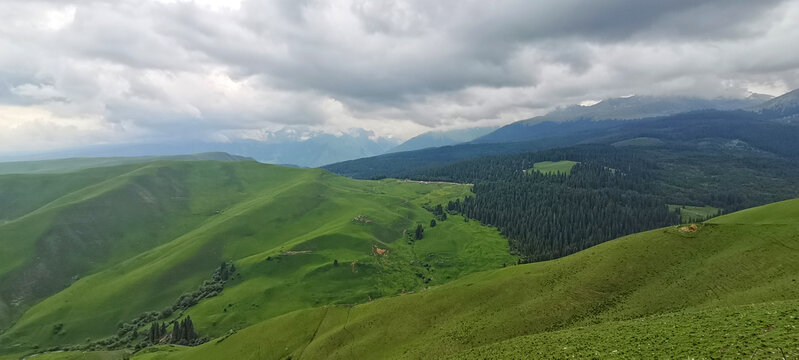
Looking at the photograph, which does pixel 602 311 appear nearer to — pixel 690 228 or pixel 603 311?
pixel 603 311

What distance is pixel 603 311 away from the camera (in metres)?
66.7

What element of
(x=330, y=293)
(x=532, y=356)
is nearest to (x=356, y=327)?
(x=532, y=356)

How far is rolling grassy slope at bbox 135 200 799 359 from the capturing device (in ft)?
147

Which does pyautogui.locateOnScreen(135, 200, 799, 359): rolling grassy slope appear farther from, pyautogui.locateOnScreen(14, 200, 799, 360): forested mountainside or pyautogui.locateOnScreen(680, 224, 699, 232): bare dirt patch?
pyautogui.locateOnScreen(680, 224, 699, 232): bare dirt patch

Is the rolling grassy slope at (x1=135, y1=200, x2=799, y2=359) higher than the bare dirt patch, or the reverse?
the bare dirt patch

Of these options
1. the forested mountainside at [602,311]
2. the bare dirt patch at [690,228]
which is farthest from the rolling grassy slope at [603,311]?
the bare dirt patch at [690,228]

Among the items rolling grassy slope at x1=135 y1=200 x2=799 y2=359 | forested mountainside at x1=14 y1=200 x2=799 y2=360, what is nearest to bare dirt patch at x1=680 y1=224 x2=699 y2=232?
forested mountainside at x1=14 y1=200 x2=799 y2=360

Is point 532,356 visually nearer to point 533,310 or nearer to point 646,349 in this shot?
point 646,349

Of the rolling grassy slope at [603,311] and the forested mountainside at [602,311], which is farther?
the rolling grassy slope at [603,311]

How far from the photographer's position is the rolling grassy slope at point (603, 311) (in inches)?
1763

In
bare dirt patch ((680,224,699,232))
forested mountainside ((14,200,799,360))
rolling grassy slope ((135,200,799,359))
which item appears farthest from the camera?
bare dirt patch ((680,224,699,232))

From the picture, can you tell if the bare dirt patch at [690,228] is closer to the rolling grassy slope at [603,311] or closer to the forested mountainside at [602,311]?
the forested mountainside at [602,311]

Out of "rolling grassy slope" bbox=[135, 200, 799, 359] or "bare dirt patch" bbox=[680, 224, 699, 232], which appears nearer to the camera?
"rolling grassy slope" bbox=[135, 200, 799, 359]

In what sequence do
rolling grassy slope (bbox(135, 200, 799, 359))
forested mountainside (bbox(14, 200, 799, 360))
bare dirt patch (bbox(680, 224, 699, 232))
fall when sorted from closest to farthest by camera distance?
1. forested mountainside (bbox(14, 200, 799, 360))
2. rolling grassy slope (bbox(135, 200, 799, 359))
3. bare dirt patch (bbox(680, 224, 699, 232))
